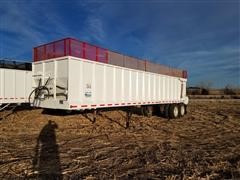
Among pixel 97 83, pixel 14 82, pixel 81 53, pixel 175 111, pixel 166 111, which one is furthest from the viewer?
pixel 175 111

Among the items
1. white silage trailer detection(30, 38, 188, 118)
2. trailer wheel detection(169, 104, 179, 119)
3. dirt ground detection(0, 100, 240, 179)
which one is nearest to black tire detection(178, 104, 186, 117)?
trailer wheel detection(169, 104, 179, 119)

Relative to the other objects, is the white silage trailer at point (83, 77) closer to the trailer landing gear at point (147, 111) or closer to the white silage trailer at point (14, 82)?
the trailer landing gear at point (147, 111)

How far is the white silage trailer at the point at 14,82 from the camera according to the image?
40.7 ft

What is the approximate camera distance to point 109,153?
713 cm

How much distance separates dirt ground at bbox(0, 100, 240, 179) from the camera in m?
5.33

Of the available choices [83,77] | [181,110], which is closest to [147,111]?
[181,110]

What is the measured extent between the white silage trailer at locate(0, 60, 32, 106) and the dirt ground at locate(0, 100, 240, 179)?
51.2 inches

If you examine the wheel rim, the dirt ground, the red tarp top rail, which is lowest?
the dirt ground

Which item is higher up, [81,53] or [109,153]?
[81,53]

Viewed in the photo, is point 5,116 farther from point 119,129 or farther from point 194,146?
point 194,146

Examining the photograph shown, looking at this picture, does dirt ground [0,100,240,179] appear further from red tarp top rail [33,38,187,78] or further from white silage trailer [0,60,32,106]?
red tarp top rail [33,38,187,78]

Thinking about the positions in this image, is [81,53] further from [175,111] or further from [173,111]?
[175,111]

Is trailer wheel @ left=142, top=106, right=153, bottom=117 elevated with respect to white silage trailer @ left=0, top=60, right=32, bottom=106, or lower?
lower

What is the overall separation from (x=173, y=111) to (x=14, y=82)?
10.0m
